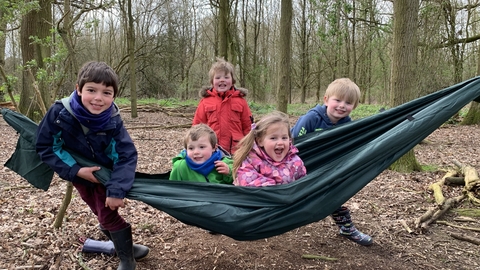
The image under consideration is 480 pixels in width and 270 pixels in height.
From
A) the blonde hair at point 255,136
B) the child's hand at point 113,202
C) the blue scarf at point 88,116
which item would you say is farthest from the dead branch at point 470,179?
the blue scarf at point 88,116

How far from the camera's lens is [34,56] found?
7043mm

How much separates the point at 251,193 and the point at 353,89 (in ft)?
3.17

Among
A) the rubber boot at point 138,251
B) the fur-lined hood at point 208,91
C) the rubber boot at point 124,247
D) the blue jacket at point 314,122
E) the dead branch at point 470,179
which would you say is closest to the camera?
the rubber boot at point 124,247

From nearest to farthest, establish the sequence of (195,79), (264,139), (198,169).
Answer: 1. (264,139)
2. (198,169)
3. (195,79)

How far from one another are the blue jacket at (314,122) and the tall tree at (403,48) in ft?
6.32

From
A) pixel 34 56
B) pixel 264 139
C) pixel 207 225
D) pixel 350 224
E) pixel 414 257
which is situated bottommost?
pixel 414 257

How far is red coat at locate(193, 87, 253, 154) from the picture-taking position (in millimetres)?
2666

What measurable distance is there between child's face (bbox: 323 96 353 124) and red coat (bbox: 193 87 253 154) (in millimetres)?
624

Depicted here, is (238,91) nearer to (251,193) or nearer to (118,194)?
(251,193)

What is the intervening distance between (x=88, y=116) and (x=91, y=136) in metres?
0.12

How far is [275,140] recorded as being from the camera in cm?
198

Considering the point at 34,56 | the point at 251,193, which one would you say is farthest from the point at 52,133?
the point at 34,56

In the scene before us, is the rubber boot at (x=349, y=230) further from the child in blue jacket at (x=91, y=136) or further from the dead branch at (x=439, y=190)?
the child in blue jacket at (x=91, y=136)

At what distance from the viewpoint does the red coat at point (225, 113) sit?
2.67 m
